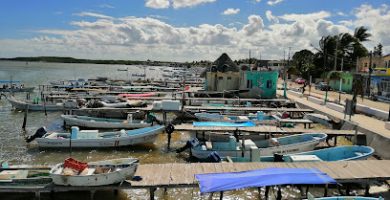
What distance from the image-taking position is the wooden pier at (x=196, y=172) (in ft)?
41.1

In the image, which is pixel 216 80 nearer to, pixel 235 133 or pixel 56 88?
pixel 235 133

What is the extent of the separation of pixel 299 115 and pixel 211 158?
18592 millimetres

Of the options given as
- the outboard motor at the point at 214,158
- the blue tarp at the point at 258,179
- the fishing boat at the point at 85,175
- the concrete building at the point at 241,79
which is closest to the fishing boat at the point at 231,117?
the outboard motor at the point at 214,158

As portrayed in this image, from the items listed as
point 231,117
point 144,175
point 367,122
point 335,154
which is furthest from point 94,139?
point 367,122

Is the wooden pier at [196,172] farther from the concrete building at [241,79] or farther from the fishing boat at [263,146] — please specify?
the concrete building at [241,79]

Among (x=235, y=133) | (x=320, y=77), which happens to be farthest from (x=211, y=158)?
(x=320, y=77)

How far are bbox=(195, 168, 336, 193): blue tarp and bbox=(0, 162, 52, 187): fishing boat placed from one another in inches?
238

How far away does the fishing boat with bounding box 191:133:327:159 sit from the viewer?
18.0m

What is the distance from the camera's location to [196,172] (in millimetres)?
13570

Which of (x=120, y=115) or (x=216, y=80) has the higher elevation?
(x=216, y=80)

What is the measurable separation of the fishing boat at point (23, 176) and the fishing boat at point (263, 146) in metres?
7.60

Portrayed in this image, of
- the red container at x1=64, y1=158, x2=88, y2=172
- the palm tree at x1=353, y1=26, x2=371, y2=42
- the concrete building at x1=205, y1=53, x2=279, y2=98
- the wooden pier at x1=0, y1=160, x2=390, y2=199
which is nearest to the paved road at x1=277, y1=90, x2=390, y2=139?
the wooden pier at x1=0, y1=160, x2=390, y2=199

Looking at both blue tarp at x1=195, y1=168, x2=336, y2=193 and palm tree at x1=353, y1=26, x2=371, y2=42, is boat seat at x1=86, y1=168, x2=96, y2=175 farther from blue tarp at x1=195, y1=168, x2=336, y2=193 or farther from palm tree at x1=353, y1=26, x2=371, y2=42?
palm tree at x1=353, y1=26, x2=371, y2=42

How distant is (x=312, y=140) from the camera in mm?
20328
